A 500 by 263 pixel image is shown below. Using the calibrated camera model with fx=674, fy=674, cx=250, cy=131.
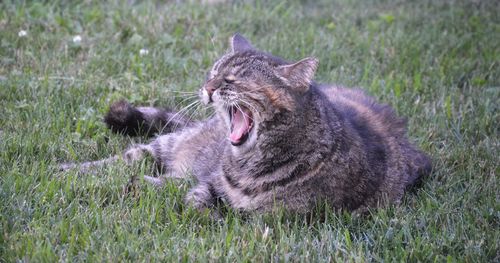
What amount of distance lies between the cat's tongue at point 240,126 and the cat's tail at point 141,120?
33.3 inches

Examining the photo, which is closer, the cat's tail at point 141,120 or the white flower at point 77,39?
the cat's tail at point 141,120

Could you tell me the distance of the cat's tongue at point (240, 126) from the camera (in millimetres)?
3738

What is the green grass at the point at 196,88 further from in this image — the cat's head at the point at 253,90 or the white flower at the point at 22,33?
the cat's head at the point at 253,90

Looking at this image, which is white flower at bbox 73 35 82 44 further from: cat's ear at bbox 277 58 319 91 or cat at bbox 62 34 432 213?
cat's ear at bbox 277 58 319 91

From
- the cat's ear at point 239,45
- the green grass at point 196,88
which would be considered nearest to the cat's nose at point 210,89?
the cat's ear at point 239,45

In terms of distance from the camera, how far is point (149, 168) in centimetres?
444

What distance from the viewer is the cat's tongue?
3738 millimetres

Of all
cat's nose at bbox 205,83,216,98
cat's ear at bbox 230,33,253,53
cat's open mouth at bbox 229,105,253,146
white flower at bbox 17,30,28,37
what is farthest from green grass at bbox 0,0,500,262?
cat's ear at bbox 230,33,253,53

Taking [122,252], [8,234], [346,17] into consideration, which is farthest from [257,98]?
[346,17]

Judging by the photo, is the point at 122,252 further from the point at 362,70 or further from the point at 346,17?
the point at 346,17

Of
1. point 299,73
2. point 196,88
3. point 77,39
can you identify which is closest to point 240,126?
point 299,73

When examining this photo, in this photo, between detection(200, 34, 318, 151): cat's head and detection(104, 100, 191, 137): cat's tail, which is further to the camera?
detection(104, 100, 191, 137): cat's tail

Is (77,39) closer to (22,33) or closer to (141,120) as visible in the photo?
(22,33)

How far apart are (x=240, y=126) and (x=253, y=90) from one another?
240 millimetres
